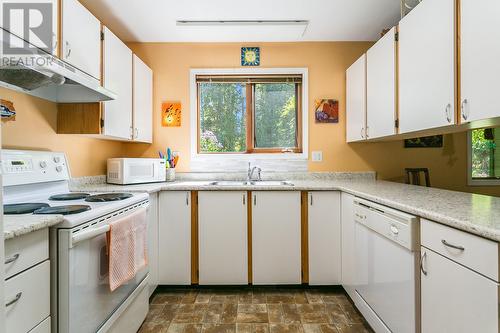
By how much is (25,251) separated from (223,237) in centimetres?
151

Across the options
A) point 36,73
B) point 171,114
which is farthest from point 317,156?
point 36,73

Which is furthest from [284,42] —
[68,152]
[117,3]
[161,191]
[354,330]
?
[354,330]

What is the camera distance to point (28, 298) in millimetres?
1002

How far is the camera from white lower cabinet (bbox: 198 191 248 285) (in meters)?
2.36

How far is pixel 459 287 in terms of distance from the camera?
1019 mm

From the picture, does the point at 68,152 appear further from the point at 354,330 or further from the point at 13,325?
the point at 354,330

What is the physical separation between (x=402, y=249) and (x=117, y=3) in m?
2.63

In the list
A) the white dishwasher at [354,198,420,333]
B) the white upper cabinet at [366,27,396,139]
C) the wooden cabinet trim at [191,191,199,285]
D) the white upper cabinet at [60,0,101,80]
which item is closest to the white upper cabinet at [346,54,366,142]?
the white upper cabinet at [366,27,396,139]

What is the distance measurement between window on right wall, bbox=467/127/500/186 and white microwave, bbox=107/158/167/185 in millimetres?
3088

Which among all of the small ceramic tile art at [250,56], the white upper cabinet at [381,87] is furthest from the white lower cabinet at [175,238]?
the white upper cabinet at [381,87]

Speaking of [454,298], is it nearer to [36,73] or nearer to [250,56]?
[36,73]

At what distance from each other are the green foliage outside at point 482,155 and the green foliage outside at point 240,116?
1.79 m

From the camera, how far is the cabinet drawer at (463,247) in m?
0.88

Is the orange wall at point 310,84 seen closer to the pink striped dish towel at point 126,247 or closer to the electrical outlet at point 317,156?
the electrical outlet at point 317,156
